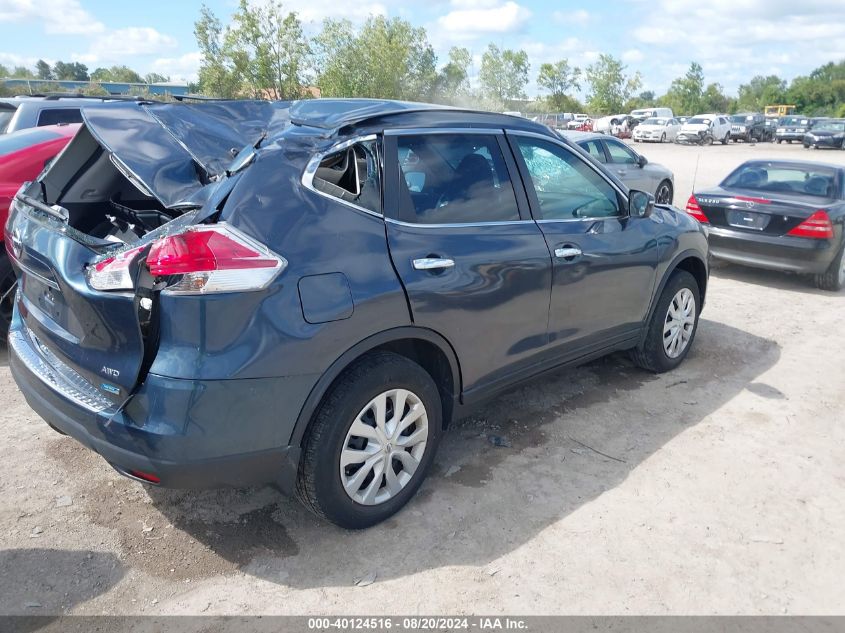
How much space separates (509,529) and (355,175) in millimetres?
1824

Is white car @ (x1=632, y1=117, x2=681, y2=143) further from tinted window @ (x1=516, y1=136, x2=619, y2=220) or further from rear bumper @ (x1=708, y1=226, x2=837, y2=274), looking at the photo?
tinted window @ (x1=516, y1=136, x2=619, y2=220)

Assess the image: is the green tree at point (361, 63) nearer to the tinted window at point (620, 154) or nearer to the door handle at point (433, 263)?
the tinted window at point (620, 154)

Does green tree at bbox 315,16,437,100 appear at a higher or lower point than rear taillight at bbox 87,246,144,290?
higher

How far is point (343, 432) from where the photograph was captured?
2.91 metres

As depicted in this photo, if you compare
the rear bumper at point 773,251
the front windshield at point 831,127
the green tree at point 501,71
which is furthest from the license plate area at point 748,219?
the green tree at point 501,71

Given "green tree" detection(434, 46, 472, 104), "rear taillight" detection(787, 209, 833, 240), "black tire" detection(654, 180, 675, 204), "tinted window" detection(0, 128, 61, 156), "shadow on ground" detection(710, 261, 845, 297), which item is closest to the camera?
"tinted window" detection(0, 128, 61, 156)

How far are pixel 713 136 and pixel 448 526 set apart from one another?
147 feet

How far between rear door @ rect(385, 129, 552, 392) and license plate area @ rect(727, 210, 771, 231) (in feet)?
17.3

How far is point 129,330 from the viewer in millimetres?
2588

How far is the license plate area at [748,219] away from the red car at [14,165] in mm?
7050

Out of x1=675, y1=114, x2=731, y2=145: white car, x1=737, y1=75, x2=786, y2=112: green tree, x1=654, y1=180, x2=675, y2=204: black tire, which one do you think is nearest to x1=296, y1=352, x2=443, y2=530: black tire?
x1=654, y1=180, x2=675, y2=204: black tire

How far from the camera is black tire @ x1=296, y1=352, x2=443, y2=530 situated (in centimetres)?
287

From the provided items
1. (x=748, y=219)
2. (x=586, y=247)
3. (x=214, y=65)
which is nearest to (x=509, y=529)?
(x=586, y=247)

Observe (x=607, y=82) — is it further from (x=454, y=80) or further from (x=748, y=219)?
(x=748, y=219)
